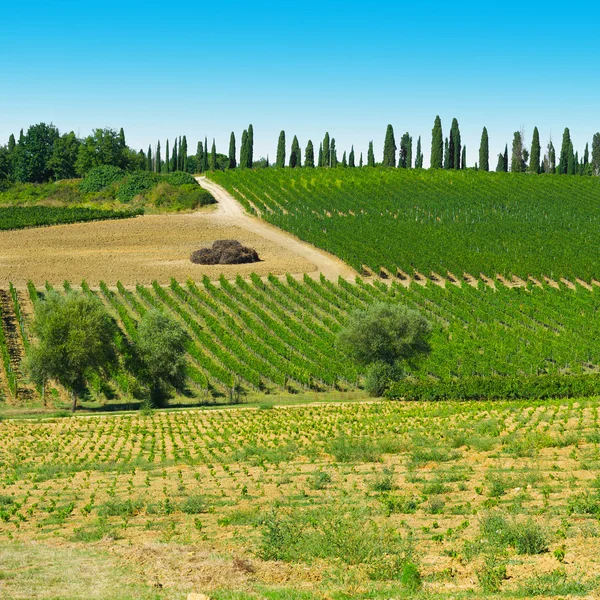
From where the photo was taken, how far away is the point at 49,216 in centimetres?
10150

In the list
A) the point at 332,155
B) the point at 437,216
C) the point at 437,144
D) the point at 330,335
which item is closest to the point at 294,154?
the point at 332,155

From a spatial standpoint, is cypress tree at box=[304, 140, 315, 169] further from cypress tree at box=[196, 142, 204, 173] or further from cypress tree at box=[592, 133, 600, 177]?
cypress tree at box=[592, 133, 600, 177]

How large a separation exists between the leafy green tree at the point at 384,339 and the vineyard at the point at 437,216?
29752 millimetres

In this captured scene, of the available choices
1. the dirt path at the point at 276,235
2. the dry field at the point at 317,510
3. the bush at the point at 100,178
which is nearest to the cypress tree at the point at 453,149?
the dirt path at the point at 276,235

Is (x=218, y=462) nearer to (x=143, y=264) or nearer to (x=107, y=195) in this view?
(x=143, y=264)

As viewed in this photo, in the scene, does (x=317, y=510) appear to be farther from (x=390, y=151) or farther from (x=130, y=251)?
(x=390, y=151)

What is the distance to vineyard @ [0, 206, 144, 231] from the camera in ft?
314

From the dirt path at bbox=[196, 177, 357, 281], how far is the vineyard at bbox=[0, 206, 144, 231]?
40.9 ft

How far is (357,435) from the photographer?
30203 millimetres

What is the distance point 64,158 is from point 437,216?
72245 millimetres

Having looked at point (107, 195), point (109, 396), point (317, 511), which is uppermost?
point (107, 195)

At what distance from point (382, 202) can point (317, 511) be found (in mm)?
100170

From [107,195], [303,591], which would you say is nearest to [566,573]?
[303,591]

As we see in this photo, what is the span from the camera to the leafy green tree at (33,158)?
145 meters
